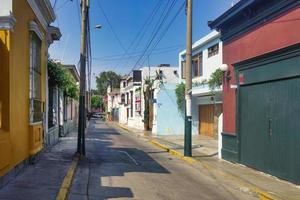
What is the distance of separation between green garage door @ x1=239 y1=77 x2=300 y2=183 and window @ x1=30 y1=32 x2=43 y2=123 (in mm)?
6480

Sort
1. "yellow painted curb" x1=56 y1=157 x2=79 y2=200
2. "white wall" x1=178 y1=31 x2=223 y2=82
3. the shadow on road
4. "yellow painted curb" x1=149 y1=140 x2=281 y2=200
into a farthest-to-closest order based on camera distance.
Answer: "white wall" x1=178 y1=31 x2=223 y2=82
"yellow painted curb" x1=149 y1=140 x2=281 y2=200
the shadow on road
"yellow painted curb" x1=56 y1=157 x2=79 y2=200

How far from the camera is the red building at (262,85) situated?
39.9ft

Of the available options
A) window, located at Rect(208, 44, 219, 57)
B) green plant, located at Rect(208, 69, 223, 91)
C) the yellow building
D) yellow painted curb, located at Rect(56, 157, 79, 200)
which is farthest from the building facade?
window, located at Rect(208, 44, 219, 57)

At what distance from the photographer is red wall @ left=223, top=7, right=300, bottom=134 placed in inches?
486

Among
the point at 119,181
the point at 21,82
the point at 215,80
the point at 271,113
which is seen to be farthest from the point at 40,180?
the point at 215,80

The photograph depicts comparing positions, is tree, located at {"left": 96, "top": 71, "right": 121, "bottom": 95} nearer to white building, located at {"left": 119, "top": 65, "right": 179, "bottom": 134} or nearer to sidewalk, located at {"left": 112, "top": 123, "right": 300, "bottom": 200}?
white building, located at {"left": 119, "top": 65, "right": 179, "bottom": 134}

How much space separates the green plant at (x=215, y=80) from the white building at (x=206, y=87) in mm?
301


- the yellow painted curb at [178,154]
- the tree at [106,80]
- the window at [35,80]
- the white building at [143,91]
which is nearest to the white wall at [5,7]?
the window at [35,80]

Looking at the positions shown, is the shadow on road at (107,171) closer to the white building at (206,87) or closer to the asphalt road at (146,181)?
the asphalt road at (146,181)

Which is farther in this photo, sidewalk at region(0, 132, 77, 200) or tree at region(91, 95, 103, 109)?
tree at region(91, 95, 103, 109)

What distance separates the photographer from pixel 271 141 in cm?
1333

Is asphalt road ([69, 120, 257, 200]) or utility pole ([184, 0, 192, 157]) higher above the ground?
utility pole ([184, 0, 192, 157])

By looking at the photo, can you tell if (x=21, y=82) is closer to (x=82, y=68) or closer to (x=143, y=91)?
(x=82, y=68)

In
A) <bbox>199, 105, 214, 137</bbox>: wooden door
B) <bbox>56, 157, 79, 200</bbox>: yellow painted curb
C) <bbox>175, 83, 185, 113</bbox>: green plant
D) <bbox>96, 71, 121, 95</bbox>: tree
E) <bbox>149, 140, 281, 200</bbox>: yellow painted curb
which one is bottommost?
<bbox>149, 140, 281, 200</bbox>: yellow painted curb
